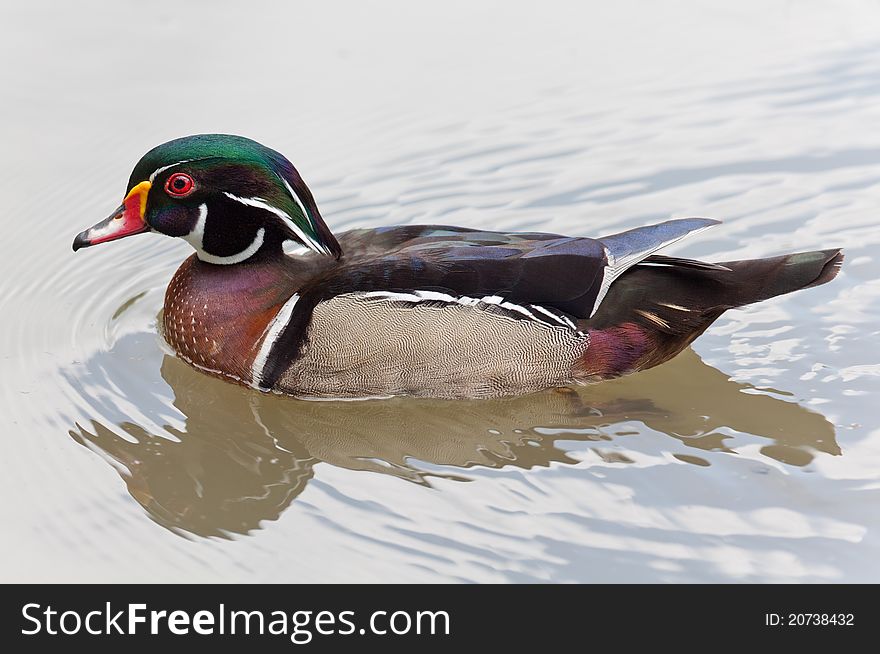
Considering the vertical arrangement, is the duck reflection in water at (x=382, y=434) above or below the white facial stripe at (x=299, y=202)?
below

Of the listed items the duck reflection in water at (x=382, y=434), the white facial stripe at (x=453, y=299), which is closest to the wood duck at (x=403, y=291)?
the white facial stripe at (x=453, y=299)

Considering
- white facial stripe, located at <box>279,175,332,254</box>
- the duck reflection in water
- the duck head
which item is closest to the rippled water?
the duck reflection in water

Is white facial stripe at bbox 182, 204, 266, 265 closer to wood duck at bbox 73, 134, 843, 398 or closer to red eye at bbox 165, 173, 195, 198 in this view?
wood duck at bbox 73, 134, 843, 398

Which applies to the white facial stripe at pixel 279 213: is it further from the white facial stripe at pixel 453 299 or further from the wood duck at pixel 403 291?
the white facial stripe at pixel 453 299

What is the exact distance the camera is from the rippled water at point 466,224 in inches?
219

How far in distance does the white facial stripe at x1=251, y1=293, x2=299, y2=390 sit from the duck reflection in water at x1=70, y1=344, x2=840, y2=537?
0.61 feet

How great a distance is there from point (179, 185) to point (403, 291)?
126 centimetres

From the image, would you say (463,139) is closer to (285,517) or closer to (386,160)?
(386,160)

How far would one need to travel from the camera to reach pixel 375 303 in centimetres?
641

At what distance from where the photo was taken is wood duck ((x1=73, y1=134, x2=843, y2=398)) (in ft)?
21.1

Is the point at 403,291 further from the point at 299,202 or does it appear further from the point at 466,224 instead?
the point at 466,224

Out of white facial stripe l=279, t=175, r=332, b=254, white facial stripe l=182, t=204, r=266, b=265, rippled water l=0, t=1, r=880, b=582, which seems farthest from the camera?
white facial stripe l=182, t=204, r=266, b=265

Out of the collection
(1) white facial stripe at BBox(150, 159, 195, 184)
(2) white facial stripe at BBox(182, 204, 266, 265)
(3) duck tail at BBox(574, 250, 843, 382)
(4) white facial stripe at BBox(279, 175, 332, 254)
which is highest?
(1) white facial stripe at BBox(150, 159, 195, 184)

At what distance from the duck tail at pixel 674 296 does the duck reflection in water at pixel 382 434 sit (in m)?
0.26
